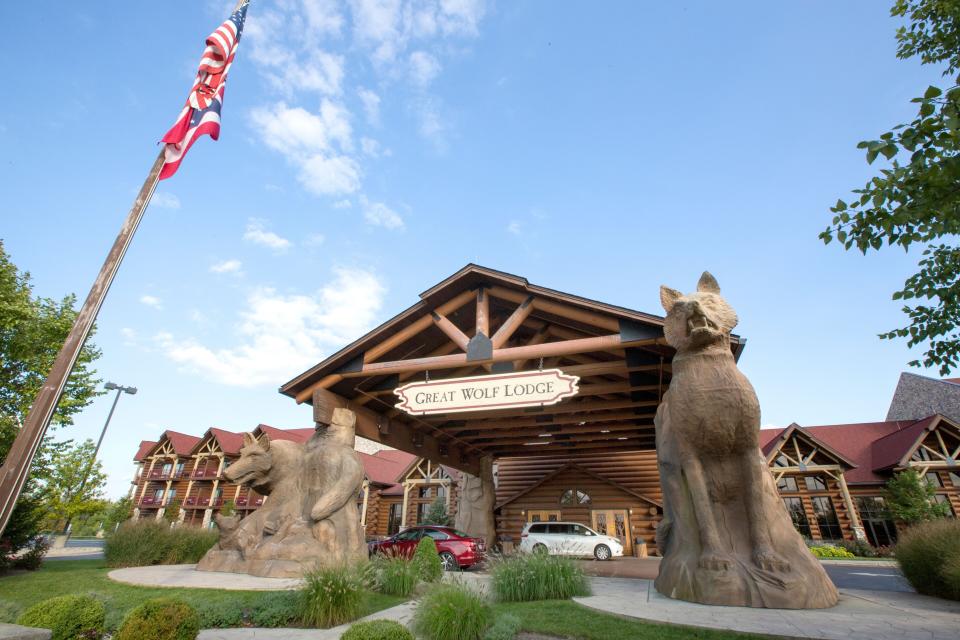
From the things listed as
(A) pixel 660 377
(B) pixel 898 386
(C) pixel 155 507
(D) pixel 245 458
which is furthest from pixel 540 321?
(C) pixel 155 507

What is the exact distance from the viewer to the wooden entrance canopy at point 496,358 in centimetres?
888

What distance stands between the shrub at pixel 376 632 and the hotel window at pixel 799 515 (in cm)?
2564

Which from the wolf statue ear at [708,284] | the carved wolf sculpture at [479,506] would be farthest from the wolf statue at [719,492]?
the carved wolf sculpture at [479,506]

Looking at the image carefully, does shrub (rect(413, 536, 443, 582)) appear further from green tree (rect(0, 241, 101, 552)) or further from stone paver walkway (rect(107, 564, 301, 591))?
green tree (rect(0, 241, 101, 552))

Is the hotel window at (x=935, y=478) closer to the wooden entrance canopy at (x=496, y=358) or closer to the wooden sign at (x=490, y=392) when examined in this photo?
the wooden entrance canopy at (x=496, y=358)

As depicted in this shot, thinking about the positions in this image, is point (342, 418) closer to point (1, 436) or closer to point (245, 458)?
point (245, 458)

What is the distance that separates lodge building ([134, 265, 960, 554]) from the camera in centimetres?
947

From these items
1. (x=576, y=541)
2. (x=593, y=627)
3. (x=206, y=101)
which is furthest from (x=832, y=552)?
(x=206, y=101)

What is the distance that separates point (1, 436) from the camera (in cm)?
1238

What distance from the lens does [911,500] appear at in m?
20.2

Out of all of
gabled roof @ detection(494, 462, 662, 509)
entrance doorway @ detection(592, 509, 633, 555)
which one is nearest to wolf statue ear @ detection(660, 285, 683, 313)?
gabled roof @ detection(494, 462, 662, 509)

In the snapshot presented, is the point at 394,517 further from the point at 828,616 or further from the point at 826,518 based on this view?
the point at 828,616

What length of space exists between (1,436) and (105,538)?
412 cm

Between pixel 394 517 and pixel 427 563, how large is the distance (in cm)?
2566
